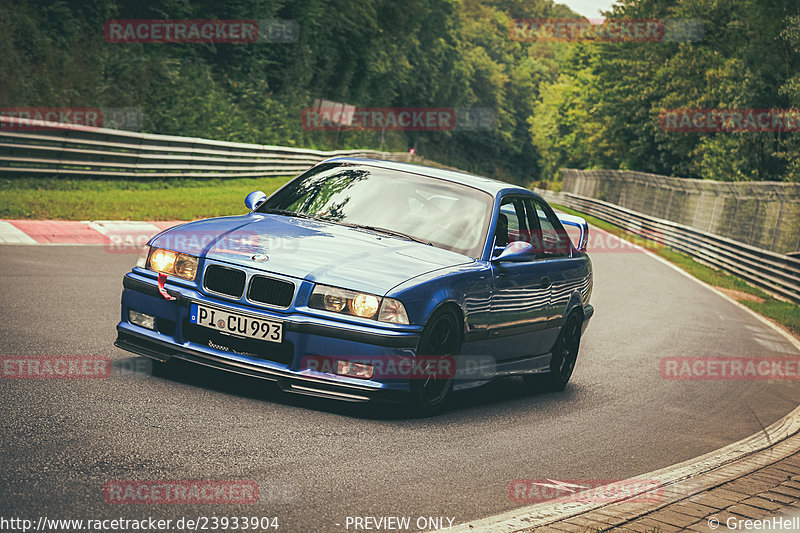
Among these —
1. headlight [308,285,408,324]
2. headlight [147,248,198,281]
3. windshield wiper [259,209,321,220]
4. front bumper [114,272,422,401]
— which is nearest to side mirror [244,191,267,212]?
windshield wiper [259,209,321,220]

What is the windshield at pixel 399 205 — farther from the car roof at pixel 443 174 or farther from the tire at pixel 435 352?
the tire at pixel 435 352

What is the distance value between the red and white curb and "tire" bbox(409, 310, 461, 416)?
327 inches

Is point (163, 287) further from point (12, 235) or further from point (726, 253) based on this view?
point (726, 253)

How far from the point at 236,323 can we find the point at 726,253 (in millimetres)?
23709

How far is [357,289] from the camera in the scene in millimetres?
6234

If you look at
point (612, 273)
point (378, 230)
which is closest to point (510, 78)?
point (612, 273)

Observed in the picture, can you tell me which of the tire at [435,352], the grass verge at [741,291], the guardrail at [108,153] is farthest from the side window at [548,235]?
the guardrail at [108,153]

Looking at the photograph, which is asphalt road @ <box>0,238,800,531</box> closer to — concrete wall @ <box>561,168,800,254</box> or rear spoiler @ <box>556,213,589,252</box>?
rear spoiler @ <box>556,213,589,252</box>

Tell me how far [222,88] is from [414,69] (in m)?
41.5

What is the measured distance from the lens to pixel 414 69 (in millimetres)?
85500

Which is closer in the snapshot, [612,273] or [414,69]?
[612,273]

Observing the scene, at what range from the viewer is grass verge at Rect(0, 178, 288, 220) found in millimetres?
16891

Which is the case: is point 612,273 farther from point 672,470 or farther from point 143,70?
point 143,70

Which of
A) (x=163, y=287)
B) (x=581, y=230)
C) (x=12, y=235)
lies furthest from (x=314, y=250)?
(x=12, y=235)
